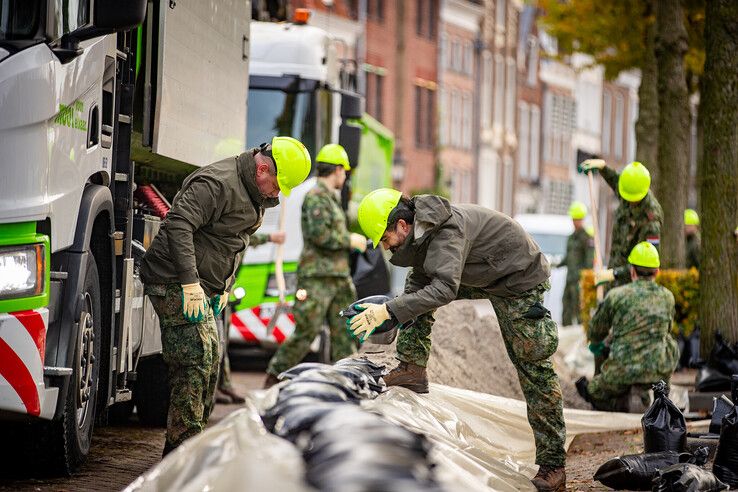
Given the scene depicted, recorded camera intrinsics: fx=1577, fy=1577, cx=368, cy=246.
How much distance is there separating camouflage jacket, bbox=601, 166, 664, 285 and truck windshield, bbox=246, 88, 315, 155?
14.9 ft

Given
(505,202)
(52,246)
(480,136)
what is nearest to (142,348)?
(52,246)

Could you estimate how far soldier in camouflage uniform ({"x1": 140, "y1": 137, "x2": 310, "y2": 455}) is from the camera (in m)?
8.39

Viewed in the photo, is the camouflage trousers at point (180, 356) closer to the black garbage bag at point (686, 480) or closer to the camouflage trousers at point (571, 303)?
the black garbage bag at point (686, 480)

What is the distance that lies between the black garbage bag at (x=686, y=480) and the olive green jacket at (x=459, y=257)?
1.36m

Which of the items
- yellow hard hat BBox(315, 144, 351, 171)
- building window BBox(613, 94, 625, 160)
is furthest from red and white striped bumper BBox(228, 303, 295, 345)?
building window BBox(613, 94, 625, 160)

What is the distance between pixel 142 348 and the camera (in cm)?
987

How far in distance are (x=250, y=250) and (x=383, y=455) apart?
443 inches

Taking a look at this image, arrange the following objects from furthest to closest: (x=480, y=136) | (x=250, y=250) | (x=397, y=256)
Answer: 1. (x=480, y=136)
2. (x=250, y=250)
3. (x=397, y=256)

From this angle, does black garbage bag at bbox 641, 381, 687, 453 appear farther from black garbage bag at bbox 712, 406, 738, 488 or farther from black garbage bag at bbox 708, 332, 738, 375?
black garbage bag at bbox 708, 332, 738, 375

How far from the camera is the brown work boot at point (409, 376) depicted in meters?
9.16

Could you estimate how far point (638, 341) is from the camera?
11.9m

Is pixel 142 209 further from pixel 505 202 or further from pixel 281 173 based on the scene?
pixel 505 202

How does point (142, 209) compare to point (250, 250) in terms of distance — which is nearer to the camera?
point (142, 209)

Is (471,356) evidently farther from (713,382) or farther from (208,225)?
(208,225)
